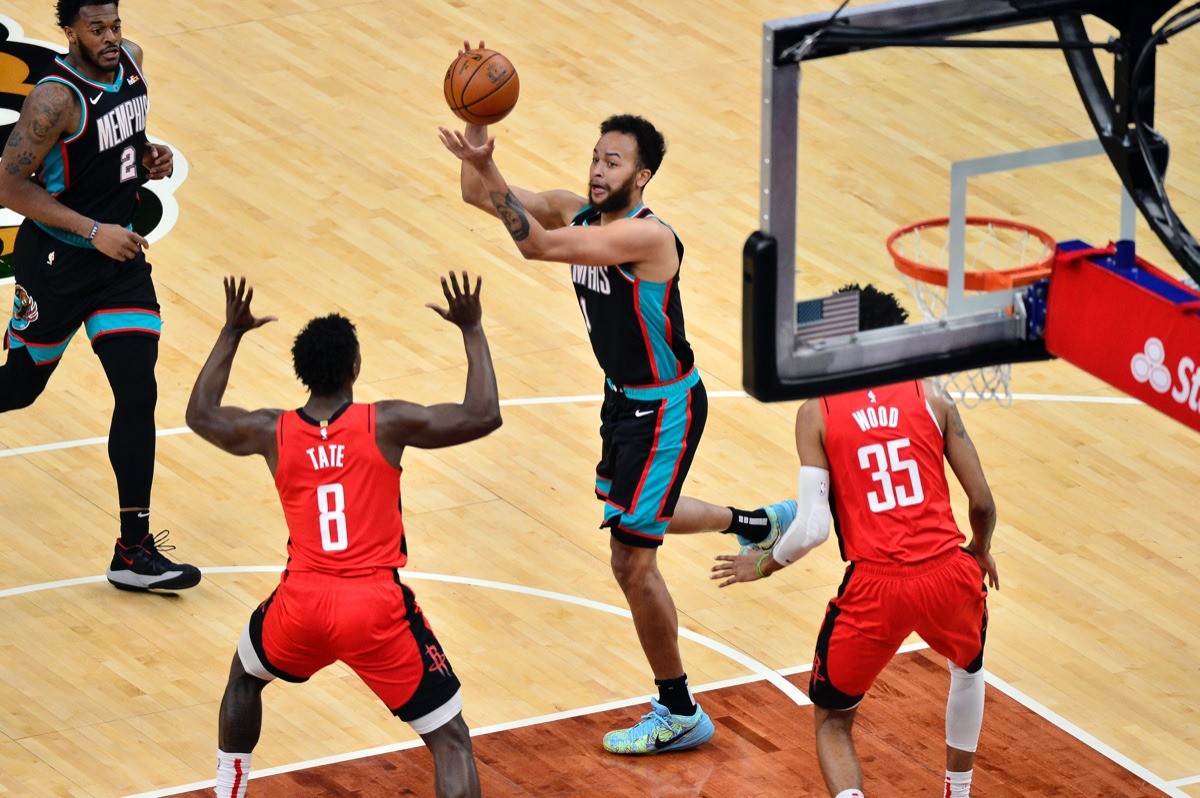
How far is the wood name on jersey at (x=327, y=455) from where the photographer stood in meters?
7.10

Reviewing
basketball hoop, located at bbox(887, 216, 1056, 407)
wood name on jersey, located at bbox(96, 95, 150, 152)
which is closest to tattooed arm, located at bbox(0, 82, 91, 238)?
wood name on jersey, located at bbox(96, 95, 150, 152)

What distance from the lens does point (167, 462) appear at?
408 inches

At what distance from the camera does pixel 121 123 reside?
914 centimetres

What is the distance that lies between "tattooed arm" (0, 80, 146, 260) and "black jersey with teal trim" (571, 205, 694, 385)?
1995mm

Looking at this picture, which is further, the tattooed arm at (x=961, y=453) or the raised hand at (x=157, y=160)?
the raised hand at (x=157, y=160)

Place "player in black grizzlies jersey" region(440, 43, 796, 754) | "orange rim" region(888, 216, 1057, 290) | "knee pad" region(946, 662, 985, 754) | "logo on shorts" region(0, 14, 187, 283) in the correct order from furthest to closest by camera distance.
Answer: "logo on shorts" region(0, 14, 187, 283) < "player in black grizzlies jersey" region(440, 43, 796, 754) < "knee pad" region(946, 662, 985, 754) < "orange rim" region(888, 216, 1057, 290)

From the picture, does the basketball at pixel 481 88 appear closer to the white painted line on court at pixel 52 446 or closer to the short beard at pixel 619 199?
the short beard at pixel 619 199

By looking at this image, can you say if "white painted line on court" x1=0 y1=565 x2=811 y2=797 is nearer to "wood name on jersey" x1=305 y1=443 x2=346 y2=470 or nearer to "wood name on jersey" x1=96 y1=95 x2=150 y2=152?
"wood name on jersey" x1=305 y1=443 x2=346 y2=470

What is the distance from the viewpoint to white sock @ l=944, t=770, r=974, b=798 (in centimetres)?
757

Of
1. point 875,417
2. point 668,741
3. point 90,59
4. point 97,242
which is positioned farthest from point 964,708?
point 90,59

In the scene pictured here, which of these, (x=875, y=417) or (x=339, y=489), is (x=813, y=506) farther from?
(x=339, y=489)

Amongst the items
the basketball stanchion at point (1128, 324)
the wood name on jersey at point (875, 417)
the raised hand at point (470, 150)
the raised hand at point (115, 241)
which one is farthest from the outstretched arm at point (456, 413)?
the raised hand at point (115, 241)

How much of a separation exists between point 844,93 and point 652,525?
7.42 feet

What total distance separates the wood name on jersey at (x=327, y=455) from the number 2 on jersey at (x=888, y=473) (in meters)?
1.66
